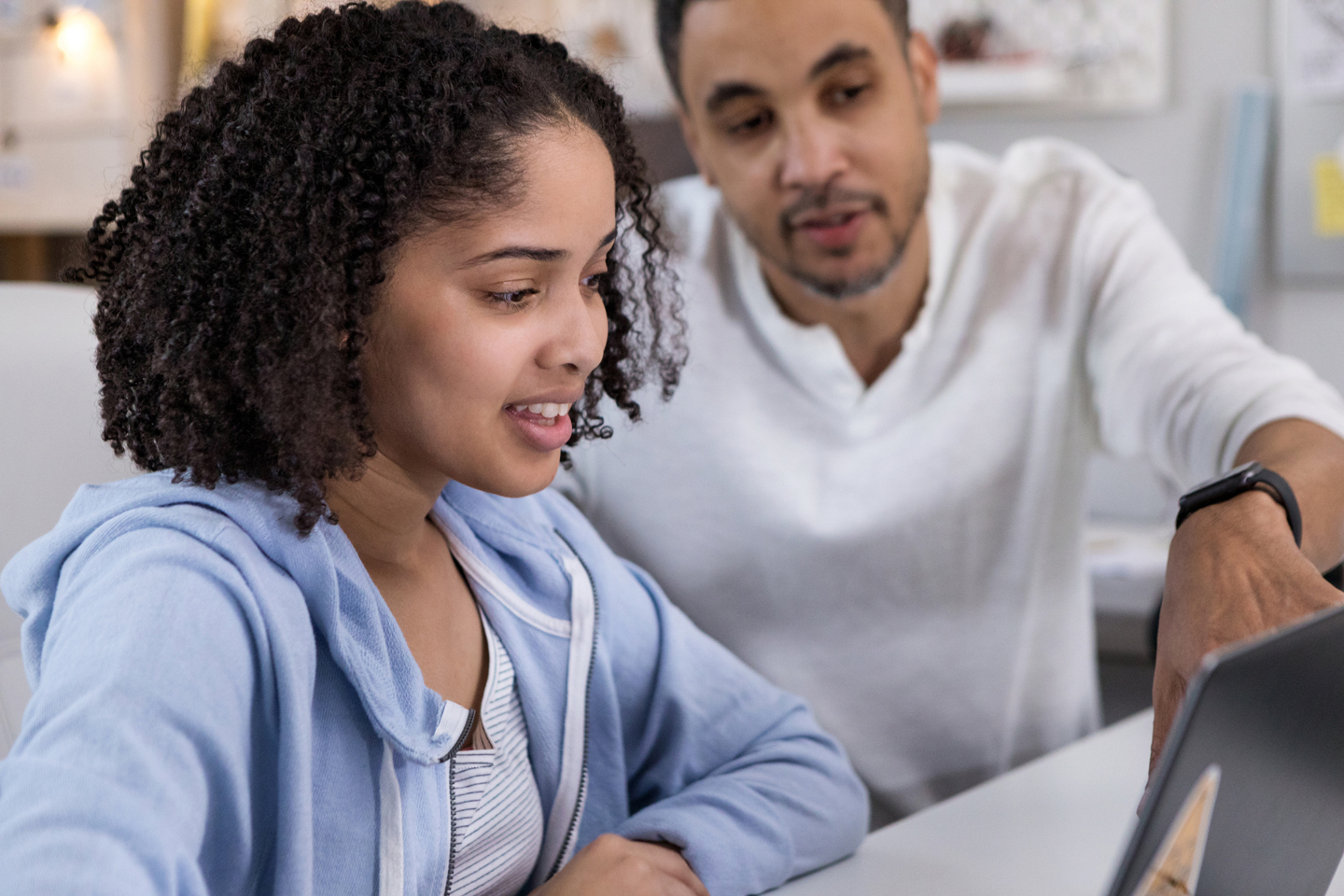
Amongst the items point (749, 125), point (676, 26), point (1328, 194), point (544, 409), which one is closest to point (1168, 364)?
point (749, 125)

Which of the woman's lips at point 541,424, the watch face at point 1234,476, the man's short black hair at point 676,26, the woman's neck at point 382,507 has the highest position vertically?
the man's short black hair at point 676,26

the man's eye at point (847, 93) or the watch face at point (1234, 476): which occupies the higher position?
the man's eye at point (847, 93)

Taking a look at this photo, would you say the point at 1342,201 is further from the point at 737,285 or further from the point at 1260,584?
the point at 1260,584

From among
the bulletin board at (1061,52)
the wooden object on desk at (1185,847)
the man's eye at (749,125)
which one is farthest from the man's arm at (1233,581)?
the bulletin board at (1061,52)

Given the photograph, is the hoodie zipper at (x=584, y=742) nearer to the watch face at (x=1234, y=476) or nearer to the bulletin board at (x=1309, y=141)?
the watch face at (x=1234, y=476)

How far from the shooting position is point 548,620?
849 millimetres

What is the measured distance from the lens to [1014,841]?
856 mm

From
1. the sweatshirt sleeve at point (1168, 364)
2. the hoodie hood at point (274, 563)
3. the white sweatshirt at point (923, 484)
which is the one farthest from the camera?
the white sweatshirt at point (923, 484)

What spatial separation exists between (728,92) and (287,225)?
2.22ft

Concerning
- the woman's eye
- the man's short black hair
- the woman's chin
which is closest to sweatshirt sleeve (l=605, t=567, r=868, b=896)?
the woman's chin

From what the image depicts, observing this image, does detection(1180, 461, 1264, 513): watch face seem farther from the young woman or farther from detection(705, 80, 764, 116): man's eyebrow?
detection(705, 80, 764, 116): man's eyebrow

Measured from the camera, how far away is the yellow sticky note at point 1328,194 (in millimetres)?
1861

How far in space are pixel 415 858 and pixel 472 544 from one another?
0.77ft

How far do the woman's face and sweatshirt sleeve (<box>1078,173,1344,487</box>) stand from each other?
0.63 meters
